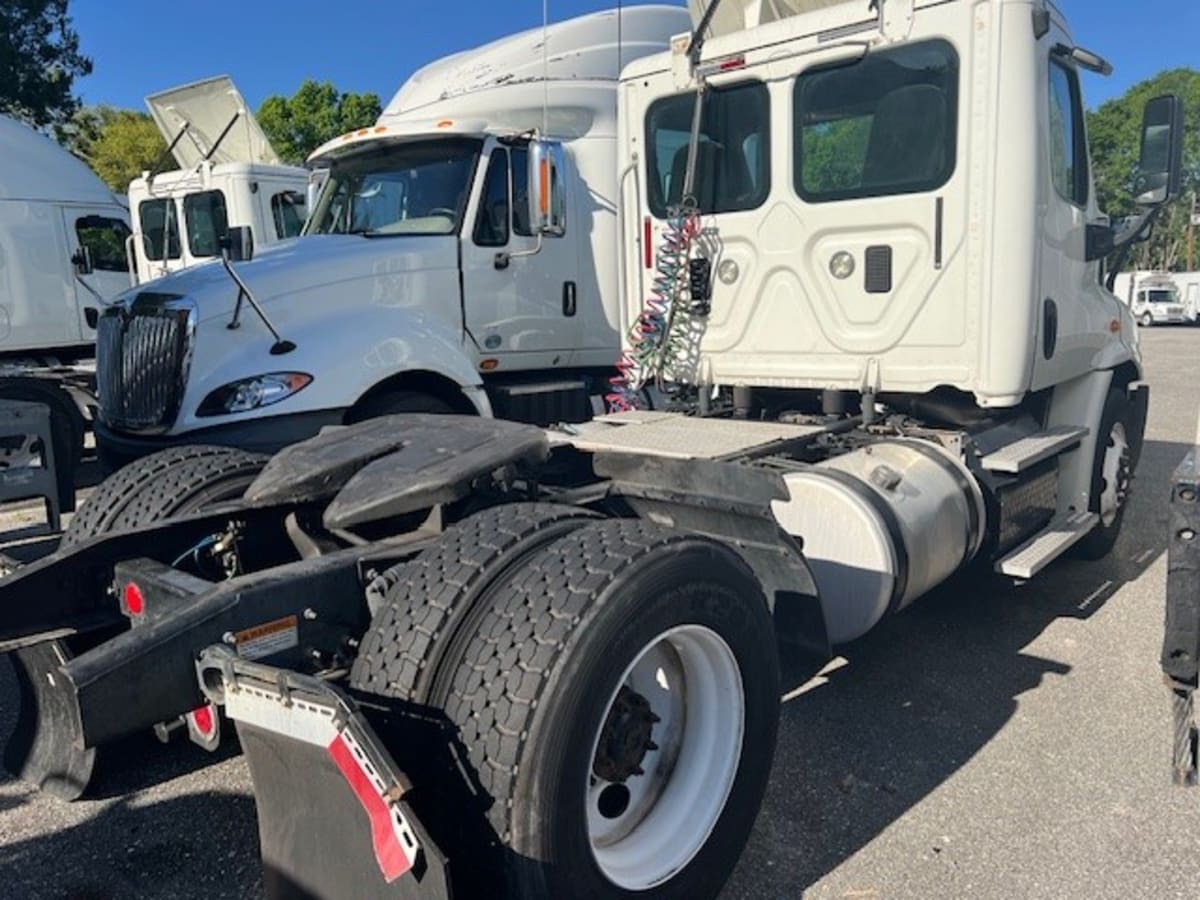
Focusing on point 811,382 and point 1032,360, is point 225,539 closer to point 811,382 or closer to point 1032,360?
point 811,382

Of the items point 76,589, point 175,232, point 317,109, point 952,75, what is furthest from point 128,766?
point 317,109

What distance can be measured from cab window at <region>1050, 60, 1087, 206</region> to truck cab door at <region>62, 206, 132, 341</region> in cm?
1012

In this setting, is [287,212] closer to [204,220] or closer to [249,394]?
[204,220]

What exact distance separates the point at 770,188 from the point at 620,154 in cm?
107

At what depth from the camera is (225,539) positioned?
10.5ft

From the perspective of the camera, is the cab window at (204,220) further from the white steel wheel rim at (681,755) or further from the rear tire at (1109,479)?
the white steel wheel rim at (681,755)

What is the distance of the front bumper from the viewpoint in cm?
534

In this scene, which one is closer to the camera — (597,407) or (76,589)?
(76,589)

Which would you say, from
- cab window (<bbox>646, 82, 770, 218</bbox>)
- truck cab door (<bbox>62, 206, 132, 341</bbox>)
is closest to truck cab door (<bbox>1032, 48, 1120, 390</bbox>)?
cab window (<bbox>646, 82, 770, 218</bbox>)

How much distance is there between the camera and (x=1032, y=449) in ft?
16.1

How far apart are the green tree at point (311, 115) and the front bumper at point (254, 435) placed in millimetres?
28597

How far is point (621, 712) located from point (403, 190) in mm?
5214

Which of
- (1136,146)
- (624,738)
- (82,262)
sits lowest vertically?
(624,738)

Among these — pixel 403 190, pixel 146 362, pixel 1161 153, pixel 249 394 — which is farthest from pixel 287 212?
pixel 1161 153
